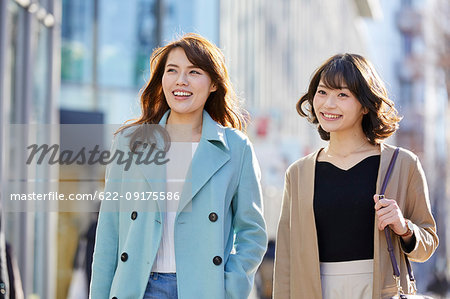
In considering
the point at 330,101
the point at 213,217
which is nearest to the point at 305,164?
the point at 330,101

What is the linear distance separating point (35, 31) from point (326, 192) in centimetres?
685

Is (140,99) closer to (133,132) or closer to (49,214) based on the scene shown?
(133,132)

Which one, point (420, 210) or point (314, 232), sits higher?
point (420, 210)

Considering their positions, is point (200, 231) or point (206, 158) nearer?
point (200, 231)

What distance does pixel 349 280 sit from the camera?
395 cm

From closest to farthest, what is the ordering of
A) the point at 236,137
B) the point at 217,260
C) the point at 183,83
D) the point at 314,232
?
the point at 217,260
the point at 314,232
the point at 183,83
the point at 236,137

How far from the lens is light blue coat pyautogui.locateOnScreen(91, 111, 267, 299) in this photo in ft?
12.8

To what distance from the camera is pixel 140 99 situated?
449cm

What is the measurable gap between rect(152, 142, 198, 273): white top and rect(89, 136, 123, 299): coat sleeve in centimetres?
24

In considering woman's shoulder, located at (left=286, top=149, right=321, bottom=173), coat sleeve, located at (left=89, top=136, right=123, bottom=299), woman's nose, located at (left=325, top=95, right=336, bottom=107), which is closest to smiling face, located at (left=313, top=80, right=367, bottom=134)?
woman's nose, located at (left=325, top=95, right=336, bottom=107)

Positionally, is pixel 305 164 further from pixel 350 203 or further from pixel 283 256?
pixel 283 256

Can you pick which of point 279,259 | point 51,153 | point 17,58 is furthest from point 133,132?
point 17,58

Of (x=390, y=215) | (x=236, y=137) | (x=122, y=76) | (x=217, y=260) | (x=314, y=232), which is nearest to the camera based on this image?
(x=390, y=215)

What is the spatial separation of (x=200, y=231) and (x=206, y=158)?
40 cm
